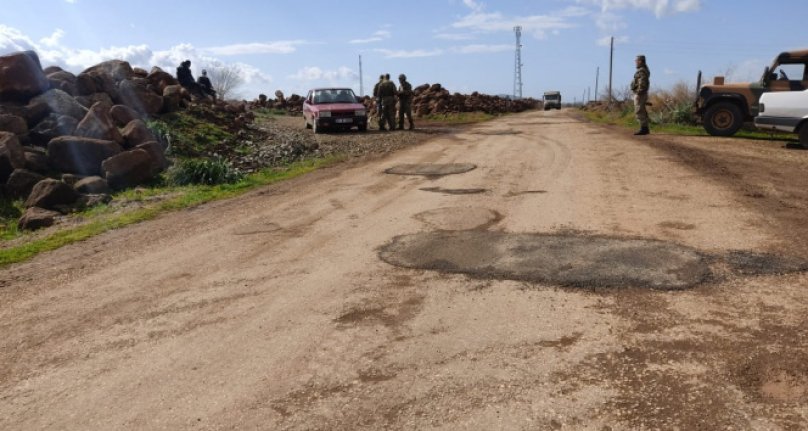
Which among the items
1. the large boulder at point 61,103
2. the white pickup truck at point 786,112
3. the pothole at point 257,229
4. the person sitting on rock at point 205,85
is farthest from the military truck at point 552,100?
the pothole at point 257,229

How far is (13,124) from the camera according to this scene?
1142 cm

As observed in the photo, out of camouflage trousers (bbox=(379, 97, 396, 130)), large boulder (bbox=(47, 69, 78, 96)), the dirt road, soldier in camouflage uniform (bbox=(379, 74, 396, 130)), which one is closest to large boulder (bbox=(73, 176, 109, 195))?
the dirt road

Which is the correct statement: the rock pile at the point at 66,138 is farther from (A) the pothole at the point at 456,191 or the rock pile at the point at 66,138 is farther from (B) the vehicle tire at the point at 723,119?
(B) the vehicle tire at the point at 723,119

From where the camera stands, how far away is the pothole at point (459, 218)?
6.42 meters

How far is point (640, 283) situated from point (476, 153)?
850 cm

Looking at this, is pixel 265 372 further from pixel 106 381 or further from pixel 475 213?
pixel 475 213

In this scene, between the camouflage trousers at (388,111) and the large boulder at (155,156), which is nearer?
the large boulder at (155,156)

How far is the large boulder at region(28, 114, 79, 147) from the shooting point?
11797 millimetres

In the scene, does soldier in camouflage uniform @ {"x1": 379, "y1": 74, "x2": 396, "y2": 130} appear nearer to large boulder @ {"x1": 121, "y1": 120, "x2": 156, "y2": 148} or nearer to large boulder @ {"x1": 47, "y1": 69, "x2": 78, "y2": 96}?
large boulder @ {"x1": 121, "y1": 120, "x2": 156, "y2": 148}

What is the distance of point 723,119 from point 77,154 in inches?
581

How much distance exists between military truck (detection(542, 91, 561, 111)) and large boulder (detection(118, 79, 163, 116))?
168 ft

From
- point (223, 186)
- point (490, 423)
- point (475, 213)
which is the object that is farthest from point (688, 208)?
point (223, 186)

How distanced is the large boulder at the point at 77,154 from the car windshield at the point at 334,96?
30.2ft

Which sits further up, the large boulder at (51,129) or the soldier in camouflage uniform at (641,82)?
the soldier in camouflage uniform at (641,82)
